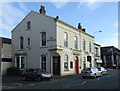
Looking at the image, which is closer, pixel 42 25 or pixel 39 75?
pixel 39 75

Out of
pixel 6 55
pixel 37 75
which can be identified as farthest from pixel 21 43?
pixel 37 75

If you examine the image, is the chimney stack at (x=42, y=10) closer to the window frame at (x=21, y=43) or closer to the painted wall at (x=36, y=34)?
the painted wall at (x=36, y=34)

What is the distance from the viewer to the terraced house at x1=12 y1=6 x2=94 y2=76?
93.7 ft

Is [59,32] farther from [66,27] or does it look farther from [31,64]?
[31,64]

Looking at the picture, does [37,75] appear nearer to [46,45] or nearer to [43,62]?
[43,62]

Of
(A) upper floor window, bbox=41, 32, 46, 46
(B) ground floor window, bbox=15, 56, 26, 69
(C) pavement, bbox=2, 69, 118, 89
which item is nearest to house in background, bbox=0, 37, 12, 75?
(B) ground floor window, bbox=15, 56, 26, 69

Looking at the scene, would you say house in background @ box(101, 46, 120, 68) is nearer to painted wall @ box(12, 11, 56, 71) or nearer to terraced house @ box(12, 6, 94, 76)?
terraced house @ box(12, 6, 94, 76)

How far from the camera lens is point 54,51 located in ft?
91.9

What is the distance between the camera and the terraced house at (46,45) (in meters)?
28.5

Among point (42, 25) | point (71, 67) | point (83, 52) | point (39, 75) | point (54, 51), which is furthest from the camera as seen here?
point (83, 52)

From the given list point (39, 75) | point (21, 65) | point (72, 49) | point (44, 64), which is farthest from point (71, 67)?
point (39, 75)

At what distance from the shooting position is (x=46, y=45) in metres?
29.2

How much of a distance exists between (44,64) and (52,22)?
22.0 feet

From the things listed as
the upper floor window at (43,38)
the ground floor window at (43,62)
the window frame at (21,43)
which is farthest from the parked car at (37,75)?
the window frame at (21,43)
